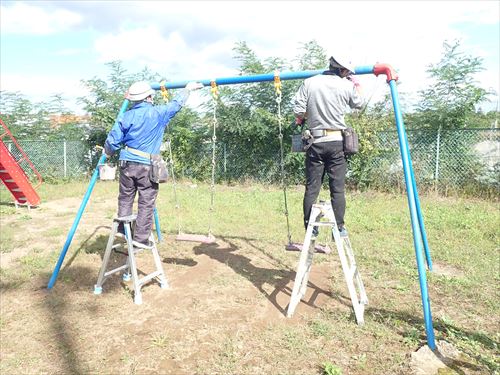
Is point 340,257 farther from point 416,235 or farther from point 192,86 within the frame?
point 192,86

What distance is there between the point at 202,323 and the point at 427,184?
8126 mm

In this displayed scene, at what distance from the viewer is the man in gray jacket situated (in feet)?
12.4

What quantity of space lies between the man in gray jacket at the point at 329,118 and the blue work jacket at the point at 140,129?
152cm

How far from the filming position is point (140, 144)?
14.2ft

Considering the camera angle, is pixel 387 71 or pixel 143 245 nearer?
pixel 387 71

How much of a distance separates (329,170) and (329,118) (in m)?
0.50

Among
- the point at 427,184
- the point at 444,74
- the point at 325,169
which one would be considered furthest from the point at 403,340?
the point at 444,74

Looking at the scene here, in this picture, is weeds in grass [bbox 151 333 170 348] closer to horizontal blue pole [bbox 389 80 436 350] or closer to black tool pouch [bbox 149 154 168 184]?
black tool pouch [bbox 149 154 168 184]

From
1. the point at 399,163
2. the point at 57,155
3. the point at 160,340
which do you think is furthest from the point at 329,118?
the point at 57,155

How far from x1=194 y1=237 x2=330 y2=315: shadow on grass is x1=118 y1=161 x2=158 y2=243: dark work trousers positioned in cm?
132

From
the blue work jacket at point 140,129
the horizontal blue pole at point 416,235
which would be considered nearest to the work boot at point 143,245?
the blue work jacket at point 140,129

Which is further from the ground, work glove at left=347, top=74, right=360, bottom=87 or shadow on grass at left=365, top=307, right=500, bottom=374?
Answer: work glove at left=347, top=74, right=360, bottom=87

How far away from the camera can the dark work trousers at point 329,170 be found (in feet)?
12.5

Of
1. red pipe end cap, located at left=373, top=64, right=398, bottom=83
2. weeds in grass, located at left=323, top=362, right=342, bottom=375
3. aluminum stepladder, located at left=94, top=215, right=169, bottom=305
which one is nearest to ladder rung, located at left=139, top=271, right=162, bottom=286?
aluminum stepladder, located at left=94, top=215, right=169, bottom=305
